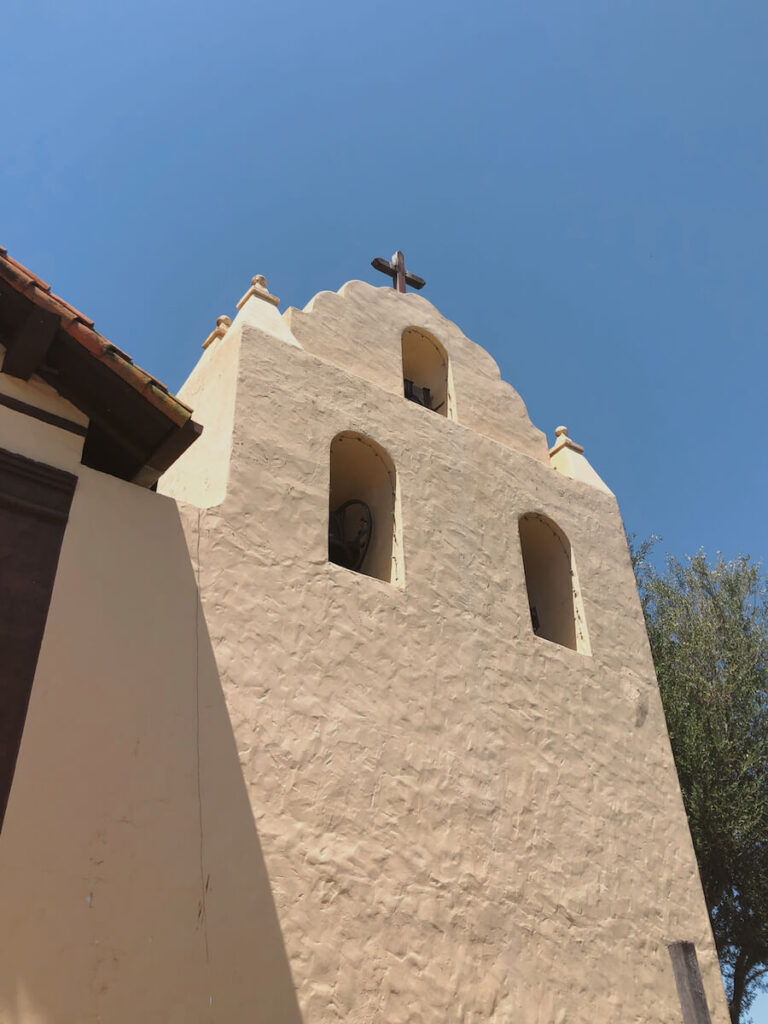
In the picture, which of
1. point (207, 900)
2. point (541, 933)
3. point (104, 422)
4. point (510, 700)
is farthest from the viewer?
point (510, 700)

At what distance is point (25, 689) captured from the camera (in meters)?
4.50

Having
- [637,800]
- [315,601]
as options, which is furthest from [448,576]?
[637,800]

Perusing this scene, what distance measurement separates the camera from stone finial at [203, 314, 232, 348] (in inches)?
331

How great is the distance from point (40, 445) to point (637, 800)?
19.1 feet

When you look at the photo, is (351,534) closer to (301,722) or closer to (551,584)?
(551,584)

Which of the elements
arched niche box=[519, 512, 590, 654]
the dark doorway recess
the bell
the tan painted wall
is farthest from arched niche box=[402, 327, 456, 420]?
the dark doorway recess

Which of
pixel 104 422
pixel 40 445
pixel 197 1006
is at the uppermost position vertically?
pixel 104 422

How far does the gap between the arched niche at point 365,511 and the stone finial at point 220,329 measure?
168 cm

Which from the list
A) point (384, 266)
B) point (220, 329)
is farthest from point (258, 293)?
point (384, 266)

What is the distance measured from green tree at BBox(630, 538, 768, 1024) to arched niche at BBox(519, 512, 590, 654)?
3816 millimetres

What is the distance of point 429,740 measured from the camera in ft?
21.1

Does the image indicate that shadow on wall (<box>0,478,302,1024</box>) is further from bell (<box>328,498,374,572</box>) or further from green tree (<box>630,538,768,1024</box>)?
green tree (<box>630,538,768,1024</box>)

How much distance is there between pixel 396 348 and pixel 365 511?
224 cm

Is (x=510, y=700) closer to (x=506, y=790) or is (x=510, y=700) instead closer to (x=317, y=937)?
(x=506, y=790)
